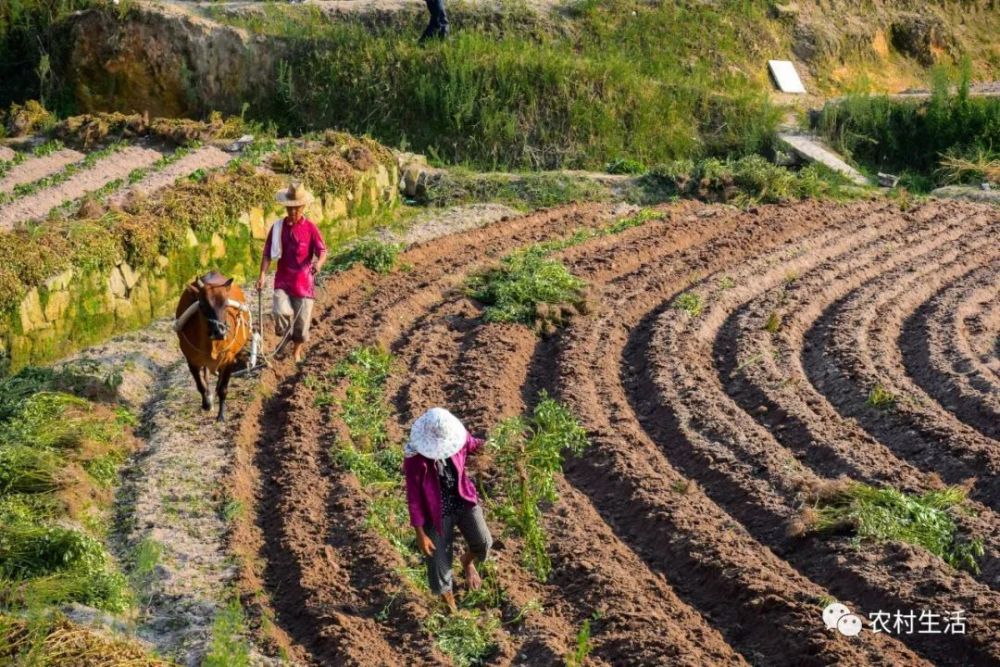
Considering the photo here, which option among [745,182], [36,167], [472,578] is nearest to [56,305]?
[36,167]

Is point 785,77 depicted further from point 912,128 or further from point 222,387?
point 222,387

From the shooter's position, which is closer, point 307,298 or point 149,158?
point 307,298

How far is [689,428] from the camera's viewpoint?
10633 millimetres

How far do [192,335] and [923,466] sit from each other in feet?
18.4

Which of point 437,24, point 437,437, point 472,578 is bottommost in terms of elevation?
point 472,578

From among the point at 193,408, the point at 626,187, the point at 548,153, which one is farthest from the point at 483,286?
the point at 548,153

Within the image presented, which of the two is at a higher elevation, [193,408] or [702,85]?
[702,85]

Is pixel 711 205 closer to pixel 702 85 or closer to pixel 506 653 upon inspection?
pixel 702 85

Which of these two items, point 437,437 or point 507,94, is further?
point 507,94

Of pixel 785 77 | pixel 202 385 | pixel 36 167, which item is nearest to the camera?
pixel 202 385

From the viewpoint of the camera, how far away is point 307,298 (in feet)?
39.0

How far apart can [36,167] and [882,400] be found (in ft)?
32.7

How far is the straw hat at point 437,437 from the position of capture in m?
7.86

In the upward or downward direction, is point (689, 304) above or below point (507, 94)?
below
